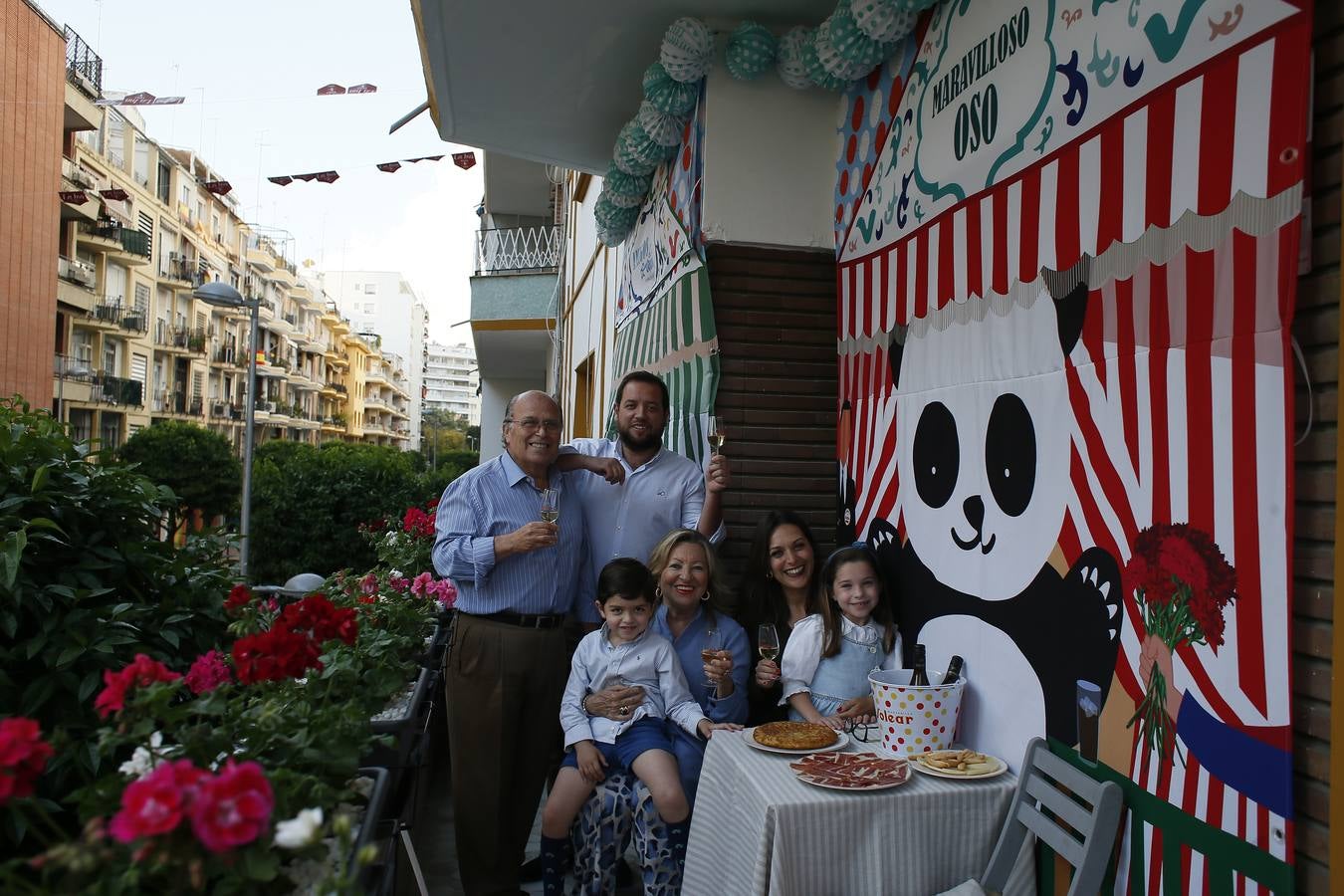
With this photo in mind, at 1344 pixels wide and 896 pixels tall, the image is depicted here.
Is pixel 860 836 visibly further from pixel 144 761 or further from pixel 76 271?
pixel 76 271

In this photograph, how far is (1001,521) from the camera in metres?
3.06

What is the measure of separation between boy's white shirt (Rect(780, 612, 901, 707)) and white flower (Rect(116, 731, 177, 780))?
2.35m

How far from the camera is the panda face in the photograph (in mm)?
2807

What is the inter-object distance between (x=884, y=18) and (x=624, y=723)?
3070 mm

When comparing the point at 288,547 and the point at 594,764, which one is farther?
the point at 288,547

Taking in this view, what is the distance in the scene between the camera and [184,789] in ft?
4.38

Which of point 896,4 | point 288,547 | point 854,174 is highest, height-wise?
point 896,4

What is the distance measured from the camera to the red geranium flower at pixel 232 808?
131 cm

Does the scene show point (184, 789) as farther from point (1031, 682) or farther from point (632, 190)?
point (632, 190)

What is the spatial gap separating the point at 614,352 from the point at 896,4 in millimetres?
4806

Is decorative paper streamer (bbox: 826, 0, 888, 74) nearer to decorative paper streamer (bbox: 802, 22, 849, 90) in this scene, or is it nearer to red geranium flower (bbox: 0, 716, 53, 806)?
decorative paper streamer (bbox: 802, 22, 849, 90)

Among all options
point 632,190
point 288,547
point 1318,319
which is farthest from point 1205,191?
point 288,547

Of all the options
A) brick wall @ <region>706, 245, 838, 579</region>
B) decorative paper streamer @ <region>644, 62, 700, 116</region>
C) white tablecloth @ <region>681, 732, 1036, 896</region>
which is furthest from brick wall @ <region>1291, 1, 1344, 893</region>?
decorative paper streamer @ <region>644, 62, 700, 116</region>

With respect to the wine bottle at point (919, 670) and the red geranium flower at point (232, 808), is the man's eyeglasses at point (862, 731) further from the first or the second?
the red geranium flower at point (232, 808)
